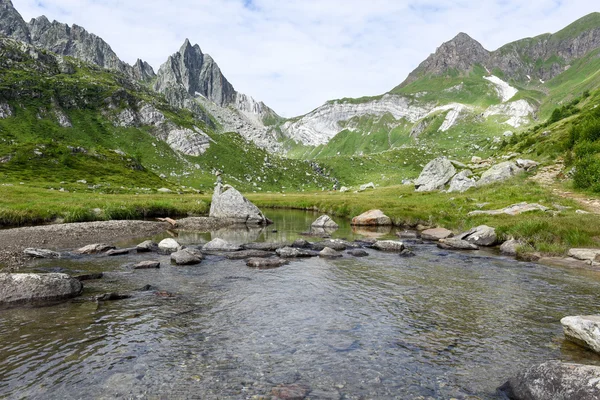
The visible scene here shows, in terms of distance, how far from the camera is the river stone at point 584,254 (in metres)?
23.6

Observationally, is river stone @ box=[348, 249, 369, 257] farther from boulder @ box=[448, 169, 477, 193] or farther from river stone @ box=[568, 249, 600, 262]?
boulder @ box=[448, 169, 477, 193]

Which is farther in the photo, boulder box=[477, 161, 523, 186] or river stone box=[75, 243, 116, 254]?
boulder box=[477, 161, 523, 186]

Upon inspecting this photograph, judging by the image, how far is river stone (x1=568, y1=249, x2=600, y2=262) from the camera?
77.6ft

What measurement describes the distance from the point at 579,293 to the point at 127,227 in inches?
1638

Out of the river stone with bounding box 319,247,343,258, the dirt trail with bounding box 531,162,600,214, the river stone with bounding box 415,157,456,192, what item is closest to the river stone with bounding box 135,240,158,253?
the river stone with bounding box 319,247,343,258

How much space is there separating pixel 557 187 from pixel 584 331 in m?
48.0

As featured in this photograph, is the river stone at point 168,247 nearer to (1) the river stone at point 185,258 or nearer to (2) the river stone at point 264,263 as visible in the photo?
(1) the river stone at point 185,258

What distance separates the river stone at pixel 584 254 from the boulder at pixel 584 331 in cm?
1525

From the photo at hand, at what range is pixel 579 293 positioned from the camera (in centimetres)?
1733

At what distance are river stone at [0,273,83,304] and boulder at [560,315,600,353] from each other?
20973mm

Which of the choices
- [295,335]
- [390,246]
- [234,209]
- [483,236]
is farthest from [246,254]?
[234,209]

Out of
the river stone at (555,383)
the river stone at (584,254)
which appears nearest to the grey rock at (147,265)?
the river stone at (555,383)

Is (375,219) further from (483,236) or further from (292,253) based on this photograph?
(292,253)

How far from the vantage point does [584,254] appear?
79.4 feet
